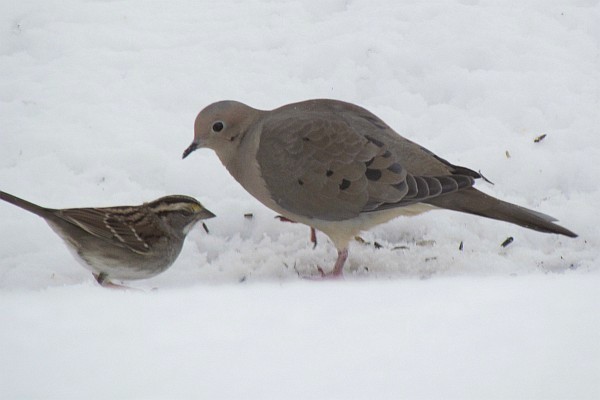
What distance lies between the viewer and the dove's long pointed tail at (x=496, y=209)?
4.38 m

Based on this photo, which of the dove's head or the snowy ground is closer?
the snowy ground

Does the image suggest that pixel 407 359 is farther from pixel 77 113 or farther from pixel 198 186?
pixel 77 113

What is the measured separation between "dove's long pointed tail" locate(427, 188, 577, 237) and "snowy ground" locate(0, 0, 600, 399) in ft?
1.06

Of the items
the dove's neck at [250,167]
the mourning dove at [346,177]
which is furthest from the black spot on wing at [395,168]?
the dove's neck at [250,167]

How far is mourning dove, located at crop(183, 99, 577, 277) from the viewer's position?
14.9 feet

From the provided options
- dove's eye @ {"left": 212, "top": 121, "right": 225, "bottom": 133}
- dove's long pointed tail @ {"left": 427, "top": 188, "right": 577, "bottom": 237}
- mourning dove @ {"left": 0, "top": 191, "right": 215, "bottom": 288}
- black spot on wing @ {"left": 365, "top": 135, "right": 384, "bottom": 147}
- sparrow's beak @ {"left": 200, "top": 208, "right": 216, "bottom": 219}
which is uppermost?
black spot on wing @ {"left": 365, "top": 135, "right": 384, "bottom": 147}

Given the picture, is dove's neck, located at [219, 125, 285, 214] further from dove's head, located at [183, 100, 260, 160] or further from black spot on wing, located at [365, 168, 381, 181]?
black spot on wing, located at [365, 168, 381, 181]

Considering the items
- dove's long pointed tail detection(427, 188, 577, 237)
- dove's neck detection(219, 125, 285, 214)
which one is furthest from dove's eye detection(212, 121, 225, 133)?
dove's long pointed tail detection(427, 188, 577, 237)

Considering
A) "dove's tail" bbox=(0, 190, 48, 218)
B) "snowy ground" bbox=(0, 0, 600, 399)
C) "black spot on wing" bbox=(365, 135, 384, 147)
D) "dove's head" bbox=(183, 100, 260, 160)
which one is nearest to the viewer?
"snowy ground" bbox=(0, 0, 600, 399)

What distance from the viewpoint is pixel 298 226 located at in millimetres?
5223

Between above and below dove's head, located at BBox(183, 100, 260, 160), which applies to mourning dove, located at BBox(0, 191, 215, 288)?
below

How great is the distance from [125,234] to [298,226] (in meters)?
1.19

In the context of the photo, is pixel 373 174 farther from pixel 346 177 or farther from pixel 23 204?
pixel 23 204

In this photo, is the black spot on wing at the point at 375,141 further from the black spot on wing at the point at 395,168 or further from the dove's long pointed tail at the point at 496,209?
the dove's long pointed tail at the point at 496,209
